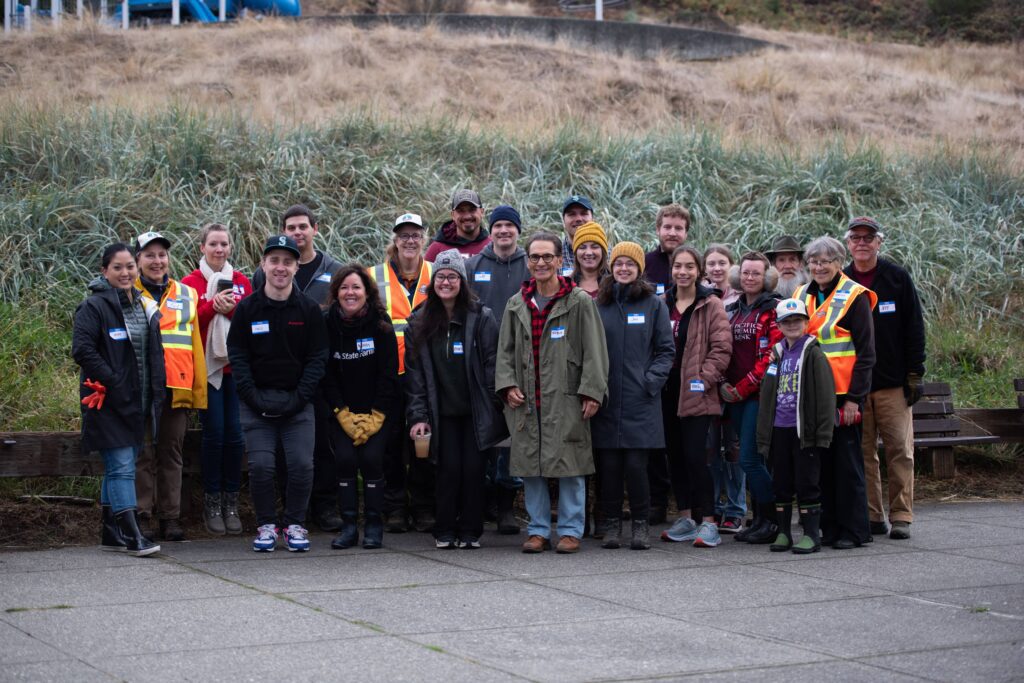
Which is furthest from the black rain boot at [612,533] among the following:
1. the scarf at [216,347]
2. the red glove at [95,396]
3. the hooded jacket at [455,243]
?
the red glove at [95,396]

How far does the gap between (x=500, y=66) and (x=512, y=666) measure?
25.5 m

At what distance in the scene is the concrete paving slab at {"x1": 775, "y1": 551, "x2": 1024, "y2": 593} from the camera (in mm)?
7258

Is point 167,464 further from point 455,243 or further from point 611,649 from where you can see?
point 611,649

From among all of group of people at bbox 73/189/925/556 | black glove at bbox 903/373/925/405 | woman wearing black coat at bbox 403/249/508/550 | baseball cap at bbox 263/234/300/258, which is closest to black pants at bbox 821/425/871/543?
group of people at bbox 73/189/925/556

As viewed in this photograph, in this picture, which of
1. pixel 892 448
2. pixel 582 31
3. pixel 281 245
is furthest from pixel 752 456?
pixel 582 31

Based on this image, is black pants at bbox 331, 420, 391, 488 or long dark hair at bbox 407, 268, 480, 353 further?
long dark hair at bbox 407, 268, 480, 353

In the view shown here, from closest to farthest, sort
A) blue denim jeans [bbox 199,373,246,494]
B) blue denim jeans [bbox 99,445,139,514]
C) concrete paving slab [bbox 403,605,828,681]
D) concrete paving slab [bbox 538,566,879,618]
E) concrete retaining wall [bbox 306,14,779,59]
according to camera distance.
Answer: concrete paving slab [bbox 403,605,828,681] → concrete paving slab [bbox 538,566,879,618] → blue denim jeans [bbox 99,445,139,514] → blue denim jeans [bbox 199,373,246,494] → concrete retaining wall [bbox 306,14,779,59]

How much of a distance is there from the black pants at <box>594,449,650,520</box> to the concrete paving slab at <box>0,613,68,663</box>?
3987 mm

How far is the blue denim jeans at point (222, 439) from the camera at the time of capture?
8.73 m

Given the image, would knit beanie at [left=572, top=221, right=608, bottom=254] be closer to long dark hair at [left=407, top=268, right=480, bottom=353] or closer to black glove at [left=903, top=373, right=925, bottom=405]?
long dark hair at [left=407, top=268, right=480, bottom=353]

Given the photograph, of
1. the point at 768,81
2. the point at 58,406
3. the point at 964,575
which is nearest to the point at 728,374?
the point at 964,575

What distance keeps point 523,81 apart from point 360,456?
66.3ft

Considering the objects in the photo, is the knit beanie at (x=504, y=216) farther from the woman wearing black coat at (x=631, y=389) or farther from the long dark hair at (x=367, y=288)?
the long dark hair at (x=367, y=288)

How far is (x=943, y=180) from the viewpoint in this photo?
56.1 ft
